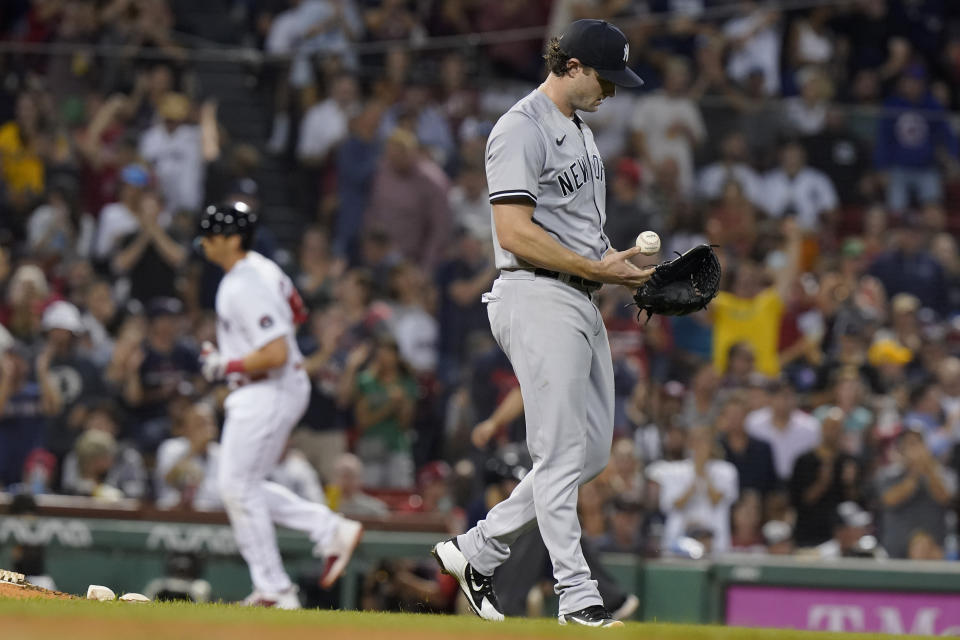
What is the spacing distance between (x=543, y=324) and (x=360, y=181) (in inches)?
311

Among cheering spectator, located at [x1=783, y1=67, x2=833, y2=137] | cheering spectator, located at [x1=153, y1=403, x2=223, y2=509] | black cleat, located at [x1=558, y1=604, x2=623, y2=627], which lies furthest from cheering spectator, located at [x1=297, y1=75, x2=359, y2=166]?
black cleat, located at [x1=558, y1=604, x2=623, y2=627]

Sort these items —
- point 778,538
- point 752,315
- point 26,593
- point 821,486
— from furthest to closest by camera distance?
1. point 752,315
2. point 821,486
3. point 778,538
4. point 26,593

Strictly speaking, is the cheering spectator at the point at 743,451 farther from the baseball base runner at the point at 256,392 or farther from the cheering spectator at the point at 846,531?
the baseball base runner at the point at 256,392

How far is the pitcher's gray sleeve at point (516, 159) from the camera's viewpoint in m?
5.94

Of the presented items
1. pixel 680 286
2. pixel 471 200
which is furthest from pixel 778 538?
pixel 680 286

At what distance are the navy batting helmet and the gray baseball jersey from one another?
2.80m

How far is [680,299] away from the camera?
6145mm

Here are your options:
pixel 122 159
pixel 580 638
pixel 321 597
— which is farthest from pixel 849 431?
pixel 580 638

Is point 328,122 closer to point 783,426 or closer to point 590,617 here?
point 783,426

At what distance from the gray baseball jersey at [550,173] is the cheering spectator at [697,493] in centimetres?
514

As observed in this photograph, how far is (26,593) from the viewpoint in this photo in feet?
22.2

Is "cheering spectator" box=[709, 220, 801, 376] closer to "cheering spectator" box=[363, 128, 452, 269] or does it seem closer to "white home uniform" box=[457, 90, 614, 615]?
"cheering spectator" box=[363, 128, 452, 269]

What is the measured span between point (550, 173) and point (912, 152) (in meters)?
8.96

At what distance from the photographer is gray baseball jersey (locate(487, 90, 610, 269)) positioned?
235 inches
